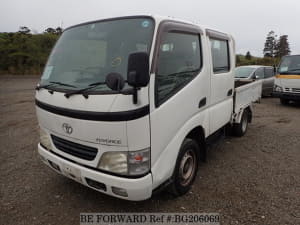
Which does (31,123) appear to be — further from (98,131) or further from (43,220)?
(98,131)

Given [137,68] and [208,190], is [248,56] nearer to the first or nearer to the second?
[208,190]

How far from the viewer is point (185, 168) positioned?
3070mm

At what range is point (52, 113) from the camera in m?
2.54

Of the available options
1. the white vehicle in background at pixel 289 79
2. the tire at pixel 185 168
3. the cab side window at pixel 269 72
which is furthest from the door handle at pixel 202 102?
the cab side window at pixel 269 72

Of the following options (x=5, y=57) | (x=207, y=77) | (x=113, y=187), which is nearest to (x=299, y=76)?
(x=207, y=77)

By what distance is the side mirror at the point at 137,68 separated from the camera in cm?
188

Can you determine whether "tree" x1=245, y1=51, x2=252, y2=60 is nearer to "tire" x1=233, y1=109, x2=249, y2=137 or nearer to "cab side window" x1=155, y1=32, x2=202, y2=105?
"tire" x1=233, y1=109, x2=249, y2=137

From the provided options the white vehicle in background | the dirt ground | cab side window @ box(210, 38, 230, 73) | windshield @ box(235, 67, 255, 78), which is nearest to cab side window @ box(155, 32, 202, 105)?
cab side window @ box(210, 38, 230, 73)

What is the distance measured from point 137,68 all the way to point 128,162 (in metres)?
0.89

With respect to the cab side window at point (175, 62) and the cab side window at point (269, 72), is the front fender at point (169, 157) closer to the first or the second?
the cab side window at point (175, 62)

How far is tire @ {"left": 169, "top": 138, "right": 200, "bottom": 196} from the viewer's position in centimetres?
276

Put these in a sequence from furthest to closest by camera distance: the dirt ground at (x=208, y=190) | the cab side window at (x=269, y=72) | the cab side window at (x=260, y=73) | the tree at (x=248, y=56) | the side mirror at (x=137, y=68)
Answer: the tree at (x=248, y=56), the cab side window at (x=269, y=72), the cab side window at (x=260, y=73), the dirt ground at (x=208, y=190), the side mirror at (x=137, y=68)

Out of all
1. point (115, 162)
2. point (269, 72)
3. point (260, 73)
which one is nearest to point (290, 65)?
point (260, 73)

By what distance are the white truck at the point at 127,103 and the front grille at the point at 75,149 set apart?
11mm
